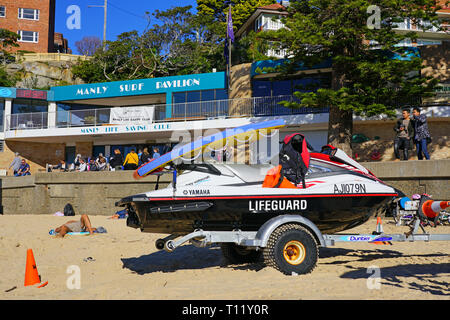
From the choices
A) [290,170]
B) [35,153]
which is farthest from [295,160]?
[35,153]

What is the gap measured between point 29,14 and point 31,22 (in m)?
1.05

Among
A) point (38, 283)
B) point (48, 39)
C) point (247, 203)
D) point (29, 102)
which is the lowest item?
point (38, 283)

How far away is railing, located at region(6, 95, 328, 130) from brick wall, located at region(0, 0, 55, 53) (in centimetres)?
2784

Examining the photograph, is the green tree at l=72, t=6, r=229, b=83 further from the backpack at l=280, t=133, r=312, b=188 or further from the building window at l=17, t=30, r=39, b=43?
the backpack at l=280, t=133, r=312, b=188

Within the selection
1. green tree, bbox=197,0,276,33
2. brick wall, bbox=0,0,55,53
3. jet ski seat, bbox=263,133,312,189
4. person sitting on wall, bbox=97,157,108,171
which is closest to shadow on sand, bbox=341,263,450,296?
jet ski seat, bbox=263,133,312,189

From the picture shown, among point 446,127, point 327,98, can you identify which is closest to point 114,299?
point 327,98

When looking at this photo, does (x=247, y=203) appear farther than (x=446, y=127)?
No

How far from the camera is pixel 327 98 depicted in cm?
1783

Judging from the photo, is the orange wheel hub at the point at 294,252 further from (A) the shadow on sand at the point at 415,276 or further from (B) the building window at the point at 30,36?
(B) the building window at the point at 30,36

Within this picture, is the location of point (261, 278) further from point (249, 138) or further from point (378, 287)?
point (249, 138)

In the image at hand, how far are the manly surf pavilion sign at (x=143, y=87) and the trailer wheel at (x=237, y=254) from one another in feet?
74.8

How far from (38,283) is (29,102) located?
104 feet

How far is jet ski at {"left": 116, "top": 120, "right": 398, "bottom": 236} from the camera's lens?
6332mm
